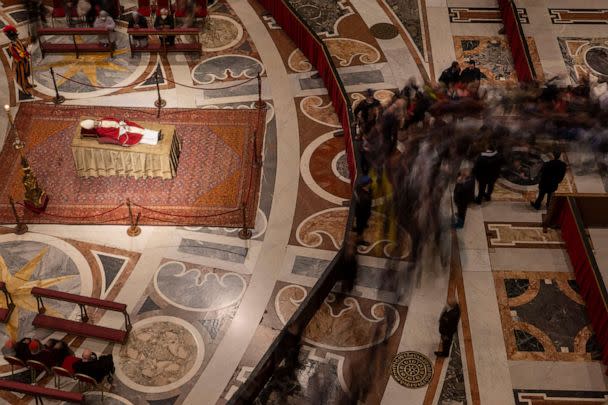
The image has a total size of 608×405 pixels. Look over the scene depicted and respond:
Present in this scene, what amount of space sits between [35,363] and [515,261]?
21.0 feet

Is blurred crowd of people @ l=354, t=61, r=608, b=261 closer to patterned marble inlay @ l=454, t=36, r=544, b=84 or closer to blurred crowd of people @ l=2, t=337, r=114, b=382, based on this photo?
patterned marble inlay @ l=454, t=36, r=544, b=84

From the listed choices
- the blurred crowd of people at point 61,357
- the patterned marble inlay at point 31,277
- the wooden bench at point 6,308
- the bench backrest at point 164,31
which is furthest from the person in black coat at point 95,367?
the bench backrest at point 164,31

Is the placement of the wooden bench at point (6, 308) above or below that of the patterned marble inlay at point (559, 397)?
above

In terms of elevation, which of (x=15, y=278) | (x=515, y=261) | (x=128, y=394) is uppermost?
(x=515, y=261)

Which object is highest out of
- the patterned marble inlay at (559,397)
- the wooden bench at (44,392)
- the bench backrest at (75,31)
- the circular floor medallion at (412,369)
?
the bench backrest at (75,31)

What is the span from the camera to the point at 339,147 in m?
13.1

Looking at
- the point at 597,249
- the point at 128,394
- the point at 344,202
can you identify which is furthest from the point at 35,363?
the point at 597,249

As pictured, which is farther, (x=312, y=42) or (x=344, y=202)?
(x=312, y=42)

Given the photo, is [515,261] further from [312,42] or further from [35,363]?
[35,363]

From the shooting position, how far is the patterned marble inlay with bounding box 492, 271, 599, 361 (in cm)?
1015

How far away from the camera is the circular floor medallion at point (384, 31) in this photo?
15422mm

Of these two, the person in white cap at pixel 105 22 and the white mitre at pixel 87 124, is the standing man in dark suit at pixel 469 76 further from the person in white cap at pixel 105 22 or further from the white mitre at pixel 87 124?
the person in white cap at pixel 105 22

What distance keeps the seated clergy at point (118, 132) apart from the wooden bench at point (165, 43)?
9.25 feet

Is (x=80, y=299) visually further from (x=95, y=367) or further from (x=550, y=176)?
(x=550, y=176)
